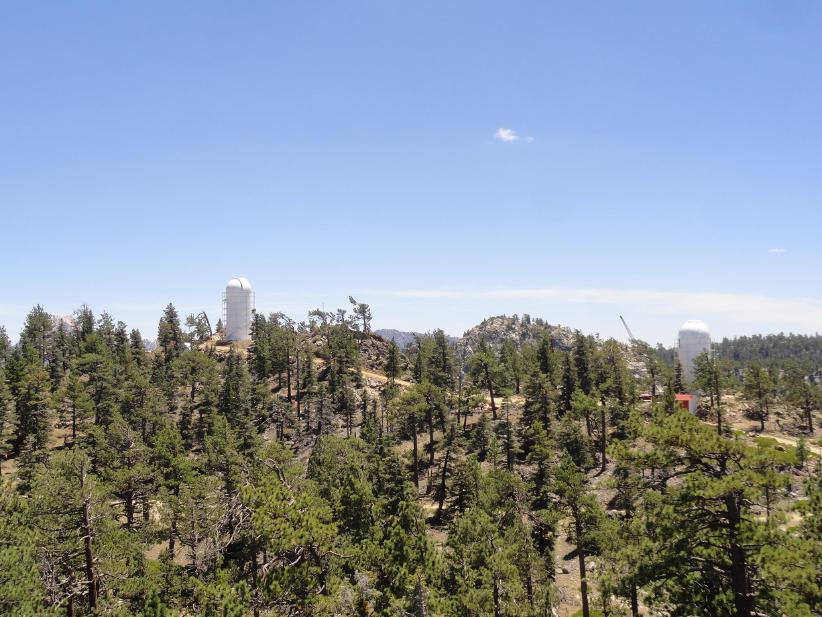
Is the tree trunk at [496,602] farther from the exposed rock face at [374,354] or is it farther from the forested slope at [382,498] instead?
the exposed rock face at [374,354]

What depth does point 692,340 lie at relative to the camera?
16962 cm

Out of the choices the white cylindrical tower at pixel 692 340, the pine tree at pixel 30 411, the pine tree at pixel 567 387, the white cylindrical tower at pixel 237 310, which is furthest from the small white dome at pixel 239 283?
the white cylindrical tower at pixel 692 340

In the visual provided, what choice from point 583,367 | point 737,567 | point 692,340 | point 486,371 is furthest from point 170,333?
point 692,340

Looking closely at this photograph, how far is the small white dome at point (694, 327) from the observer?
171500mm

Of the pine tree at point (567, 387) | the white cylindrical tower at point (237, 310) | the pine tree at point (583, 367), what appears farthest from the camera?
the white cylindrical tower at point (237, 310)

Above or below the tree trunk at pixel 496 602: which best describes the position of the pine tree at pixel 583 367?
above

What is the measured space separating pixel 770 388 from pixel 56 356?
13593 centimetres

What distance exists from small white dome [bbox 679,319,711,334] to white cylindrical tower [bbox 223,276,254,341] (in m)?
151

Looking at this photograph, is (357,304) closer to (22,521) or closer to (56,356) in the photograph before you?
(56,356)

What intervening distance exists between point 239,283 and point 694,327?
15723cm

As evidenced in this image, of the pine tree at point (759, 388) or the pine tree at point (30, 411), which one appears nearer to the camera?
the pine tree at point (30, 411)

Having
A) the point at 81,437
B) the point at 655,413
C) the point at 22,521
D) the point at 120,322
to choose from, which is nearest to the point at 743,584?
the point at 655,413

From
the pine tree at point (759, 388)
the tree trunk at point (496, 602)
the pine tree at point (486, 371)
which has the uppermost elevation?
the pine tree at point (486, 371)

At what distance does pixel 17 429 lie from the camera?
68500 millimetres
